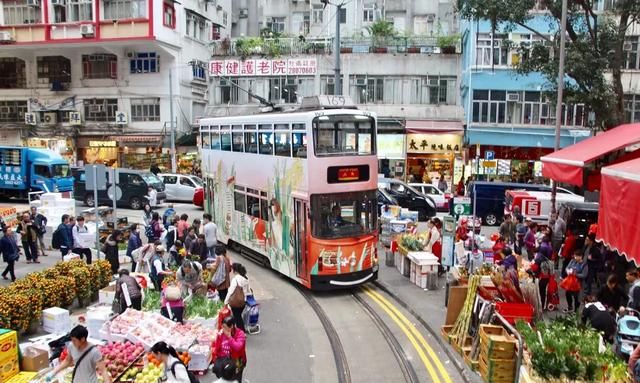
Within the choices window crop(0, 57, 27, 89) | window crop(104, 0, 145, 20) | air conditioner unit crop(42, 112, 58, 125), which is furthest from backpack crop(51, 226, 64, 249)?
window crop(0, 57, 27, 89)

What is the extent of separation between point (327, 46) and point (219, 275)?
25.7 meters

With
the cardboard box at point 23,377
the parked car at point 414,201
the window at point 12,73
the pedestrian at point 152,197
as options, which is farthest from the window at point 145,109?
the cardboard box at point 23,377

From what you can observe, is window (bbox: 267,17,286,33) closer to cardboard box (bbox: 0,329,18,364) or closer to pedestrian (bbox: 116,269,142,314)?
pedestrian (bbox: 116,269,142,314)

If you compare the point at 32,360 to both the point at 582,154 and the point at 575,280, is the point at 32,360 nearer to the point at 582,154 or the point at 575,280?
the point at 575,280

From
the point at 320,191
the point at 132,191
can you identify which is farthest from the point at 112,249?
the point at 132,191

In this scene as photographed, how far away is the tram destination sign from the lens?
12.5 metres


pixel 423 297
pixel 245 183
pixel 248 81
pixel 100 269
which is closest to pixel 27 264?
pixel 100 269

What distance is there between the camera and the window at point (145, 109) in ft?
116

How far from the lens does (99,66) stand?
118 feet

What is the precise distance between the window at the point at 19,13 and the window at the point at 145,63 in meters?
6.32

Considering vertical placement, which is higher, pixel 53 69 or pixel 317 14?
pixel 317 14

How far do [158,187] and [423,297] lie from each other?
17.1m

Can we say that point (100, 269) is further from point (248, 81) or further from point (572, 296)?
point (248, 81)

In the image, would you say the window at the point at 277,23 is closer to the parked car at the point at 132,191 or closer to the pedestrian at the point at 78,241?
the parked car at the point at 132,191
